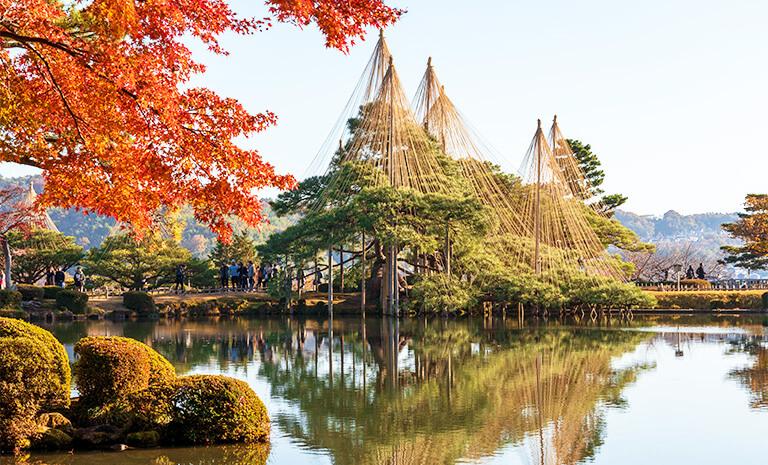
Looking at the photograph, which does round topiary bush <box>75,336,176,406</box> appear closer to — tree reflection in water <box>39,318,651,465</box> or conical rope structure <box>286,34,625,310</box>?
tree reflection in water <box>39,318,651,465</box>

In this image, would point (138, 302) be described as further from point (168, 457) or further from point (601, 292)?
point (168, 457)

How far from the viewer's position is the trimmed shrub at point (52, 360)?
418 inches

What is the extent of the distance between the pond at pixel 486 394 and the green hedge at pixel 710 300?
40.0 feet

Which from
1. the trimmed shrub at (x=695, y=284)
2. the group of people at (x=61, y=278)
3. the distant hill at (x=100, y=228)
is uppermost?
the distant hill at (x=100, y=228)

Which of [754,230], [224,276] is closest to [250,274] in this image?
[224,276]

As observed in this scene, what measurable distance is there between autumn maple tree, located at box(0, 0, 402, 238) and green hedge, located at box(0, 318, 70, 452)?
2.50 metres

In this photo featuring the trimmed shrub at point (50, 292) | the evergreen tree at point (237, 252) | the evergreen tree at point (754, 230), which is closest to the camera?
the trimmed shrub at point (50, 292)

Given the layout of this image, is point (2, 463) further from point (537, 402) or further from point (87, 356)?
point (537, 402)

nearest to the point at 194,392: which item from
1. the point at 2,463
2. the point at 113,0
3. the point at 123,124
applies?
the point at 2,463

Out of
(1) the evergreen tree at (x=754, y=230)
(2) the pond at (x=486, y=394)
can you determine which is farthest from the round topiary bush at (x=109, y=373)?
(1) the evergreen tree at (x=754, y=230)

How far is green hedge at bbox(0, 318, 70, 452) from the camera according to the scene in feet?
33.2

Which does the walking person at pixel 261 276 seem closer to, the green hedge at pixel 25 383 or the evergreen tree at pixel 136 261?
the evergreen tree at pixel 136 261

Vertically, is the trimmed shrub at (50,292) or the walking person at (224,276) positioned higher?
the walking person at (224,276)

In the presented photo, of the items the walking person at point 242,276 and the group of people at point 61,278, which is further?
the walking person at point 242,276
